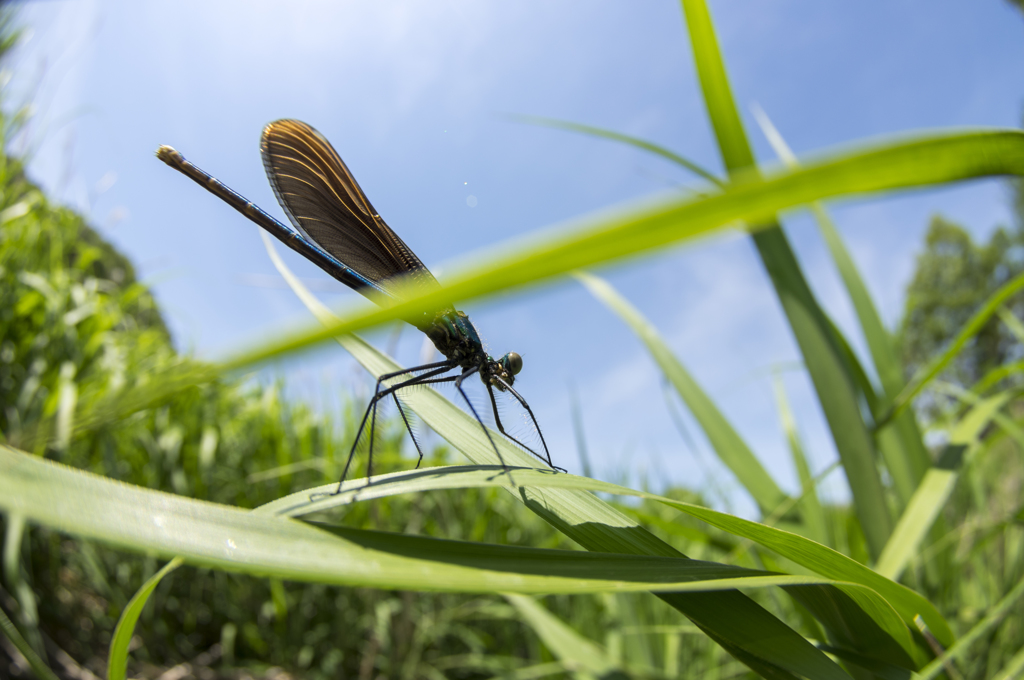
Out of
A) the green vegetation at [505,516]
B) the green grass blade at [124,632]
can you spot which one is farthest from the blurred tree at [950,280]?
the green grass blade at [124,632]

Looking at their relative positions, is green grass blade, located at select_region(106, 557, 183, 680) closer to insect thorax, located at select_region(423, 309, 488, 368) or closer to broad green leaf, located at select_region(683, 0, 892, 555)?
insect thorax, located at select_region(423, 309, 488, 368)

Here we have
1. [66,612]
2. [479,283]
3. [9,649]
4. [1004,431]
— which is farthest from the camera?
[66,612]

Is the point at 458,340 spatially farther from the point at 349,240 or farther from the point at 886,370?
the point at 886,370

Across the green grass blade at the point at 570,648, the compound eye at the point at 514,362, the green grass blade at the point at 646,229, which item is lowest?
the green grass blade at the point at 570,648

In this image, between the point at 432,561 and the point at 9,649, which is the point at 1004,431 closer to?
the point at 432,561

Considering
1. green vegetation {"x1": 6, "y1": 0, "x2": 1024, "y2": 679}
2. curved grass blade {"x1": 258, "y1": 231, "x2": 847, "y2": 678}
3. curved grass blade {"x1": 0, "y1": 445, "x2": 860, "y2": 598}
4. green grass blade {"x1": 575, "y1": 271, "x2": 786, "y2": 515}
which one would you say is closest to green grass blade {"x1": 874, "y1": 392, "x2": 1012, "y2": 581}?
green vegetation {"x1": 6, "y1": 0, "x2": 1024, "y2": 679}

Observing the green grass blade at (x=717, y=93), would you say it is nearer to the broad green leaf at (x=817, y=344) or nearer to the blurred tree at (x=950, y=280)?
the broad green leaf at (x=817, y=344)

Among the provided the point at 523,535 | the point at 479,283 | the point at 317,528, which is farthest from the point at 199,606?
the point at 479,283

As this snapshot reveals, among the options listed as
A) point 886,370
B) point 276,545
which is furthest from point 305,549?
point 886,370
